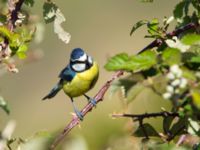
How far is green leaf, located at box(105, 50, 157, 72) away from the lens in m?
2.10

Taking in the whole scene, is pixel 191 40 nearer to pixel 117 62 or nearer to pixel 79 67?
pixel 117 62

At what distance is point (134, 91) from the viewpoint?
205 centimetres

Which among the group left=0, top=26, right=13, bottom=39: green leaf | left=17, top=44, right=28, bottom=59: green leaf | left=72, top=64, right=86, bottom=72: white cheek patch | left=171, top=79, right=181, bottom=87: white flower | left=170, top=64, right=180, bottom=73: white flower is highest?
left=0, top=26, right=13, bottom=39: green leaf

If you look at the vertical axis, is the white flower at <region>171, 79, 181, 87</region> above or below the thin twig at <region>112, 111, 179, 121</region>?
above

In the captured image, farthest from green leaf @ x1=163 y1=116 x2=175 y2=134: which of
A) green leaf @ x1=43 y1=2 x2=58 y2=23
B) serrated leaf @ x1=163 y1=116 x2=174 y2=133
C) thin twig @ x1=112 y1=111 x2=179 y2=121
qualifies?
green leaf @ x1=43 y1=2 x2=58 y2=23

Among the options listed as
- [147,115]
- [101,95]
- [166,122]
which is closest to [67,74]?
[101,95]

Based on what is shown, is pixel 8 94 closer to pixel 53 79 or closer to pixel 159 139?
pixel 53 79

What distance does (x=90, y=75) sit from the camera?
16.8 ft

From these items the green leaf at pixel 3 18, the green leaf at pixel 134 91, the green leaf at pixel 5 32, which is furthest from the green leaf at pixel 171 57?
the green leaf at pixel 3 18

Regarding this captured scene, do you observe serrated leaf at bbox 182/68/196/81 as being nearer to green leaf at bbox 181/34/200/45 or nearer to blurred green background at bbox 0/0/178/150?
green leaf at bbox 181/34/200/45

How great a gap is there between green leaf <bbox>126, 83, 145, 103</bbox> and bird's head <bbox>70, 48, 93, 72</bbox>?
124 inches

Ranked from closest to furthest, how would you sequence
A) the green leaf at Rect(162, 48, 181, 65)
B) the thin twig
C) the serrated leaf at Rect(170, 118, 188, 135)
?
the green leaf at Rect(162, 48, 181, 65), the thin twig, the serrated leaf at Rect(170, 118, 188, 135)

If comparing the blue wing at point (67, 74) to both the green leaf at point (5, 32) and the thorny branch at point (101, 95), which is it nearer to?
the green leaf at point (5, 32)

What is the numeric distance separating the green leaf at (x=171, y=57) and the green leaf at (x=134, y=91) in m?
0.10
